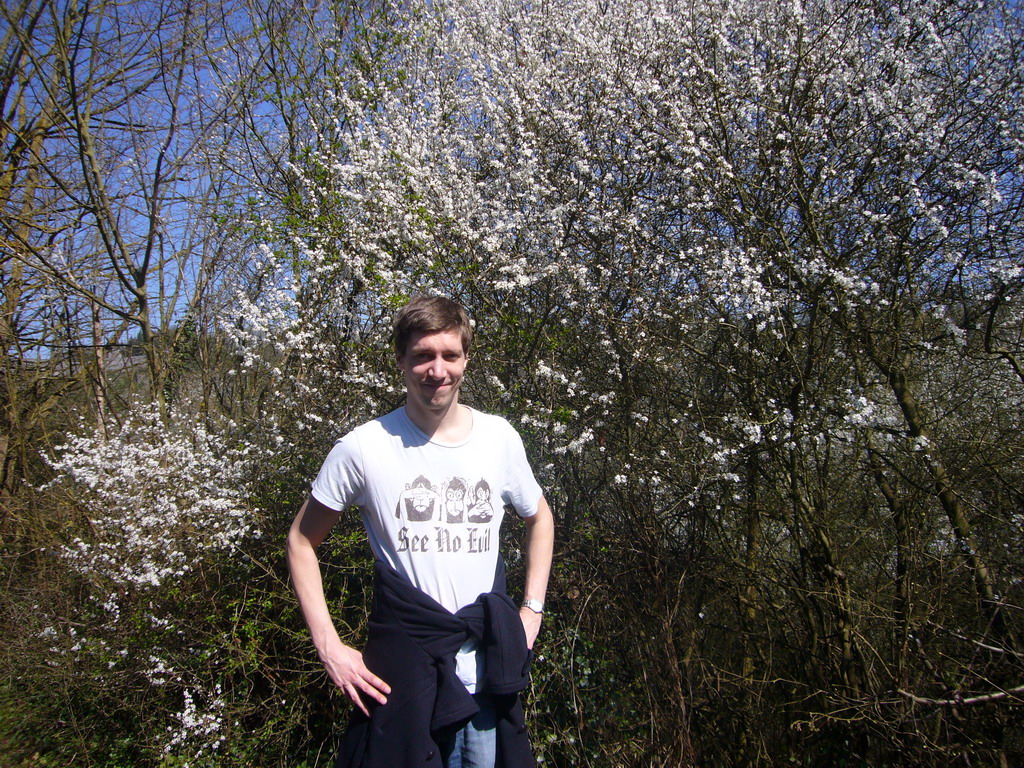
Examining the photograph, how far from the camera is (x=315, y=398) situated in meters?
4.20

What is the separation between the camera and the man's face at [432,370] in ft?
5.88

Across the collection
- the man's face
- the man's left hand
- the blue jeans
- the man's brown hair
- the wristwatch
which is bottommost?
the blue jeans

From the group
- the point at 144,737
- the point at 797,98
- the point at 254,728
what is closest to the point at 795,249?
the point at 797,98

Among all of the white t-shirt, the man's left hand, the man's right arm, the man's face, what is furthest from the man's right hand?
the man's face

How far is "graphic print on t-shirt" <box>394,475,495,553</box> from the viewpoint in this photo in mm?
1737

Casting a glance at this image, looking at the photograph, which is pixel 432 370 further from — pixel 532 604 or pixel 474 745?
pixel 474 745

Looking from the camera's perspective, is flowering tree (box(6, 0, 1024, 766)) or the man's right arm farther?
flowering tree (box(6, 0, 1024, 766))

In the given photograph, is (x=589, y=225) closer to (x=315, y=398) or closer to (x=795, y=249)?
(x=795, y=249)

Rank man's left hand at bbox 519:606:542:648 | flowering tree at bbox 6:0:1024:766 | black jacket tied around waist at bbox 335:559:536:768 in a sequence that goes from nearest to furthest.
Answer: black jacket tied around waist at bbox 335:559:536:768, man's left hand at bbox 519:606:542:648, flowering tree at bbox 6:0:1024:766

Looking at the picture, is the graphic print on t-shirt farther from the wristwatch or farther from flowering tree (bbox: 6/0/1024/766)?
flowering tree (bbox: 6/0/1024/766)

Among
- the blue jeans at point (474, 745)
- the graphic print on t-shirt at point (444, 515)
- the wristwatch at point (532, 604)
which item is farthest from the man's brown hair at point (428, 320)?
the blue jeans at point (474, 745)

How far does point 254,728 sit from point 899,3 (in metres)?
5.68

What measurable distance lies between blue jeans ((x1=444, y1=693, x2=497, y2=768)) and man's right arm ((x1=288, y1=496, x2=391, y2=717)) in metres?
0.24

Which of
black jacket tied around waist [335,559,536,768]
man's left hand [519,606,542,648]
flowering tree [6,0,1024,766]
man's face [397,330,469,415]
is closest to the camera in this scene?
black jacket tied around waist [335,559,536,768]
